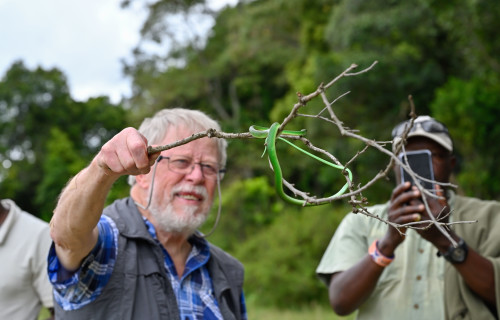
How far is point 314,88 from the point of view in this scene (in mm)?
15102

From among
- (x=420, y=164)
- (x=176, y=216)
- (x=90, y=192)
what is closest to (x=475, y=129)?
(x=420, y=164)

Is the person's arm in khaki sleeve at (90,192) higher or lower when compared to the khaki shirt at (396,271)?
higher

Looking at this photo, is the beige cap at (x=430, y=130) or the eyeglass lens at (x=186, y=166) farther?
the beige cap at (x=430, y=130)

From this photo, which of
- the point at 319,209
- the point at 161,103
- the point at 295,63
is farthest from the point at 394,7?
the point at 161,103

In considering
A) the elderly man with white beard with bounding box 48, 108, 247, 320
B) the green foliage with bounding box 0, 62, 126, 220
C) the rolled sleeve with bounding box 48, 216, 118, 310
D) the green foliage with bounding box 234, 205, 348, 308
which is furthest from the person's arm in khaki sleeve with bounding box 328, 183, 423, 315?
the green foliage with bounding box 0, 62, 126, 220

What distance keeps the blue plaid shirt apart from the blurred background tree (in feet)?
Result: 1.93

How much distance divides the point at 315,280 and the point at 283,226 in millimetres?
1103

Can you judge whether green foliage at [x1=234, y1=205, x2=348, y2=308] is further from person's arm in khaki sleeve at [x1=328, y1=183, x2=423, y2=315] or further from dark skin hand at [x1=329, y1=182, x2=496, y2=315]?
dark skin hand at [x1=329, y1=182, x2=496, y2=315]

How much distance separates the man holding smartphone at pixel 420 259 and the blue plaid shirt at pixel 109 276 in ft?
1.92

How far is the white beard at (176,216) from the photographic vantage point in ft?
8.04

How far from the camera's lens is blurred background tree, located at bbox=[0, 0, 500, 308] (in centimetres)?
968

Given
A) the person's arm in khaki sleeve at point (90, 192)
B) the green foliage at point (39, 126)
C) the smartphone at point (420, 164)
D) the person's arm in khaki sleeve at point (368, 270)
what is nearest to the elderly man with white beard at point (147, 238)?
the person's arm in khaki sleeve at point (90, 192)

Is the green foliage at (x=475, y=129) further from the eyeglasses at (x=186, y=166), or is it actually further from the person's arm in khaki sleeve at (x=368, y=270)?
the eyeglasses at (x=186, y=166)

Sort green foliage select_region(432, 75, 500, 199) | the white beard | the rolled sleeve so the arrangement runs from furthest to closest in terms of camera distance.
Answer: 1. green foliage select_region(432, 75, 500, 199)
2. the white beard
3. the rolled sleeve
